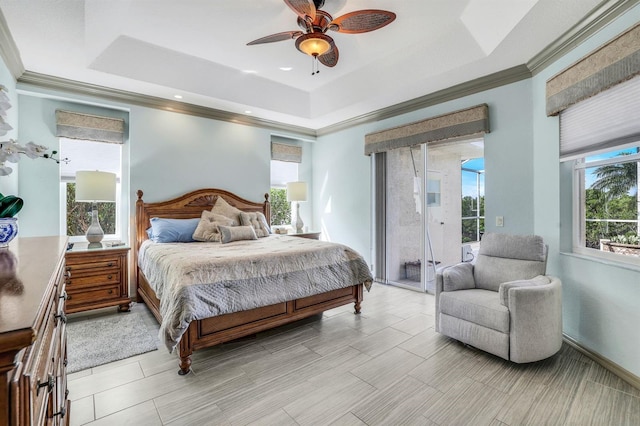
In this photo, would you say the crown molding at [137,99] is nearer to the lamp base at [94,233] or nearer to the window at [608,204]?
the lamp base at [94,233]

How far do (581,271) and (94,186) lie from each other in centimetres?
507

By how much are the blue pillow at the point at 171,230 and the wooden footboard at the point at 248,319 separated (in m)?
0.61

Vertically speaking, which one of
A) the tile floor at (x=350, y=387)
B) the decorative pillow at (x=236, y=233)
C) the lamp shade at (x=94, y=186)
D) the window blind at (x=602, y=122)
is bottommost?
the tile floor at (x=350, y=387)

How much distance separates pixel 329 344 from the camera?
287 centimetres

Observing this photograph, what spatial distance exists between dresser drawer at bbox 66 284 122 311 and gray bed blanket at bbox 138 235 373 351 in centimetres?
56

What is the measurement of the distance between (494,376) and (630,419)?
2.38ft

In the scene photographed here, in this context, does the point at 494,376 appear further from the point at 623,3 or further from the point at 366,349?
the point at 623,3

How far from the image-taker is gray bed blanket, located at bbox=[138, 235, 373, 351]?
7.71 feet

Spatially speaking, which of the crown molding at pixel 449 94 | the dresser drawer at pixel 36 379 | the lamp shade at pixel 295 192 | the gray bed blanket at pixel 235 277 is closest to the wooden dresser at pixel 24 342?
the dresser drawer at pixel 36 379

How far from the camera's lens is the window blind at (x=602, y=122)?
2285mm

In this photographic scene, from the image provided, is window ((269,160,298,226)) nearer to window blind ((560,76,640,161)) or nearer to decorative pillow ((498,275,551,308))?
decorative pillow ((498,275,551,308))

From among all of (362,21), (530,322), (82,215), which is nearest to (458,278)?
(530,322)

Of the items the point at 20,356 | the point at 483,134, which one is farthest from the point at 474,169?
the point at 20,356

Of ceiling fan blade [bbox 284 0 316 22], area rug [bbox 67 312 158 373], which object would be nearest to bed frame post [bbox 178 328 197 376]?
area rug [bbox 67 312 158 373]
